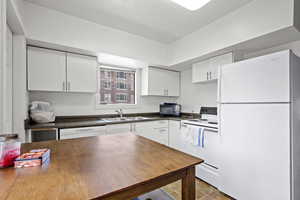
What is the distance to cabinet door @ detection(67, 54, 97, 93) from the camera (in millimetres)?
2320

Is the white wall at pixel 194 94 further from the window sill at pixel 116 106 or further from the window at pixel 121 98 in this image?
the window at pixel 121 98

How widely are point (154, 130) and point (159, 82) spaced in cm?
114

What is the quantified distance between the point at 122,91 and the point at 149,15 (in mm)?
1730

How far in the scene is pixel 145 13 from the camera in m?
2.09

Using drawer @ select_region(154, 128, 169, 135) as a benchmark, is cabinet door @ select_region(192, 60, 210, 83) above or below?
above

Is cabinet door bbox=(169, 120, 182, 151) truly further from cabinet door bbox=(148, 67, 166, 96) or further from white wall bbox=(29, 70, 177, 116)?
white wall bbox=(29, 70, 177, 116)

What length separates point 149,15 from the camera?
7.02ft

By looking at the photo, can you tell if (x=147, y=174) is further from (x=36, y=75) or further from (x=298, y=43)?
(x=298, y=43)

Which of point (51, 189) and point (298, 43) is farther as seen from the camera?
point (298, 43)

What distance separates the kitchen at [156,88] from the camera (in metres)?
1.17

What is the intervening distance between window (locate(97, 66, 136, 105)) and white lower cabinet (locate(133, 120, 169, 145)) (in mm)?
833

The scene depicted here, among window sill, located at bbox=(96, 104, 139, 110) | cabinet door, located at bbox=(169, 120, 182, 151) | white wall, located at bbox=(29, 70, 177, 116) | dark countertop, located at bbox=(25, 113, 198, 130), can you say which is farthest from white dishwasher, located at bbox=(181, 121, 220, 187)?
white wall, located at bbox=(29, 70, 177, 116)

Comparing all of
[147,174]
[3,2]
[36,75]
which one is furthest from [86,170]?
[36,75]

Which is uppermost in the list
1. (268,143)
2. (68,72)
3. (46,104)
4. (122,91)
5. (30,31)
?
(30,31)
